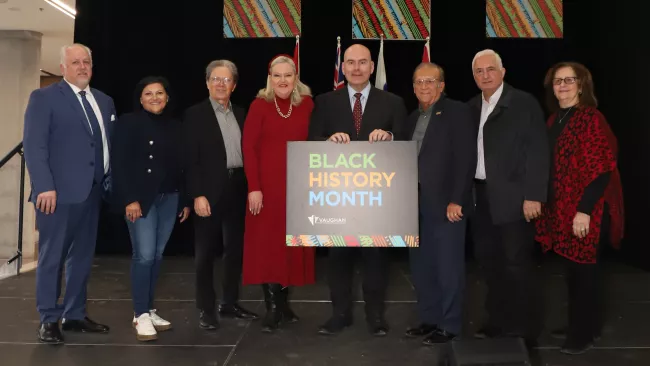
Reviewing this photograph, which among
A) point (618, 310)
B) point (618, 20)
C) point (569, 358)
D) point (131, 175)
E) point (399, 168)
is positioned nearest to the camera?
point (399, 168)

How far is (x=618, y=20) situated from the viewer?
515 cm

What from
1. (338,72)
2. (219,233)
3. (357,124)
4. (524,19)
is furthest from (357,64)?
(524,19)

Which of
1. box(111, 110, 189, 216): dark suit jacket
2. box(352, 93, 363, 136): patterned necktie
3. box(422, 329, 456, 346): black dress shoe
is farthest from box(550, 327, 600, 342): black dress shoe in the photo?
box(111, 110, 189, 216): dark suit jacket

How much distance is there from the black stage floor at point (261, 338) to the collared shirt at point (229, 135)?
36.7 inches

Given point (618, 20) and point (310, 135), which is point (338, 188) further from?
point (618, 20)

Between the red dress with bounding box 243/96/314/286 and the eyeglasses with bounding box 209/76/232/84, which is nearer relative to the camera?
the red dress with bounding box 243/96/314/286

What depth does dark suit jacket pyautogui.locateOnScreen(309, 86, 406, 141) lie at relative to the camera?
8.46 ft

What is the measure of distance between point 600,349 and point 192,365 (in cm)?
199

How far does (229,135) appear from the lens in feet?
9.39

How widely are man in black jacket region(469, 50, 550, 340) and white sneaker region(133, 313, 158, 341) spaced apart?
5.82 feet

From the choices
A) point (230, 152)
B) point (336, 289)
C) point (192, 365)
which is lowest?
point (192, 365)

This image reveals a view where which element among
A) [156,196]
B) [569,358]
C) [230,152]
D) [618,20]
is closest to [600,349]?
[569,358]

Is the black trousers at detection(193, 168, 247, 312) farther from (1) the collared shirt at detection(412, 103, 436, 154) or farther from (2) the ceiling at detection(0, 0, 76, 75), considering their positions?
(2) the ceiling at detection(0, 0, 76, 75)

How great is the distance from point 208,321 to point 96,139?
1.16 meters
